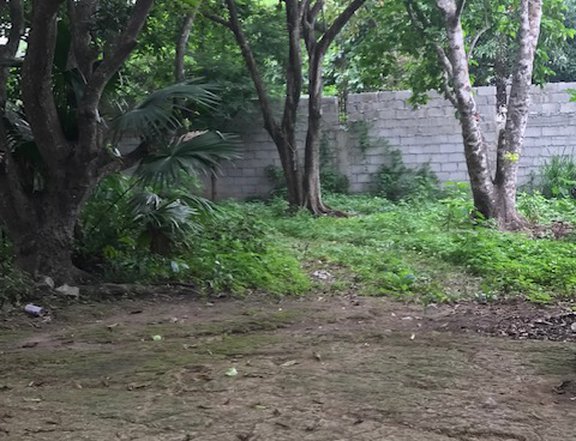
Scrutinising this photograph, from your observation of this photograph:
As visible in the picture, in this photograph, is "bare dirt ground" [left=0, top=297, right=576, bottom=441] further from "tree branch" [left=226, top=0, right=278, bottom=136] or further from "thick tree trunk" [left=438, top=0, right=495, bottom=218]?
"tree branch" [left=226, top=0, right=278, bottom=136]

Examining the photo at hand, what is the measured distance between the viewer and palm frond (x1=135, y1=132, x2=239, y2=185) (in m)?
6.64

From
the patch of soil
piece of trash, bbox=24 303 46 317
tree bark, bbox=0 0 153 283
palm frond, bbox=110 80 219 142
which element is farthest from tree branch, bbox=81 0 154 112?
the patch of soil

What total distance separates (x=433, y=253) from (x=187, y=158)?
3541 mm

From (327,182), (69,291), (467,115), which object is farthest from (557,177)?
(69,291)

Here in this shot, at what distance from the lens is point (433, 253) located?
29.4ft

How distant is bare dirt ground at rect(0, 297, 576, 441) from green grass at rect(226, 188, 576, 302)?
0.93 m

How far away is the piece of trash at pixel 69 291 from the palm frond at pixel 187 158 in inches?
44.5

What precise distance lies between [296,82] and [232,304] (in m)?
7.27

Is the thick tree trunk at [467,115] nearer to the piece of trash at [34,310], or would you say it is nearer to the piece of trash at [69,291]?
the piece of trash at [69,291]

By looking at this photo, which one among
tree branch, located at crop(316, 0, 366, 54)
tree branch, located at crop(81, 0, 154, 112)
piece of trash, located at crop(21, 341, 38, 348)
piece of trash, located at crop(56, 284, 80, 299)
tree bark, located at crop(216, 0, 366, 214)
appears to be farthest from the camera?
tree bark, located at crop(216, 0, 366, 214)

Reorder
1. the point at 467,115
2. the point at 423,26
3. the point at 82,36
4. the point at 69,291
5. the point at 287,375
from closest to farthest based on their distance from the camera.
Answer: the point at 287,375 < the point at 69,291 < the point at 82,36 < the point at 467,115 < the point at 423,26

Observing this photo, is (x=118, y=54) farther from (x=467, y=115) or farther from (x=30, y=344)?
(x=467, y=115)

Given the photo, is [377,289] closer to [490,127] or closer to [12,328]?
[12,328]

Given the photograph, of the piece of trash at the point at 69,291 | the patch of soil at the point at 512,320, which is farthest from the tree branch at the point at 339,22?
the piece of trash at the point at 69,291
